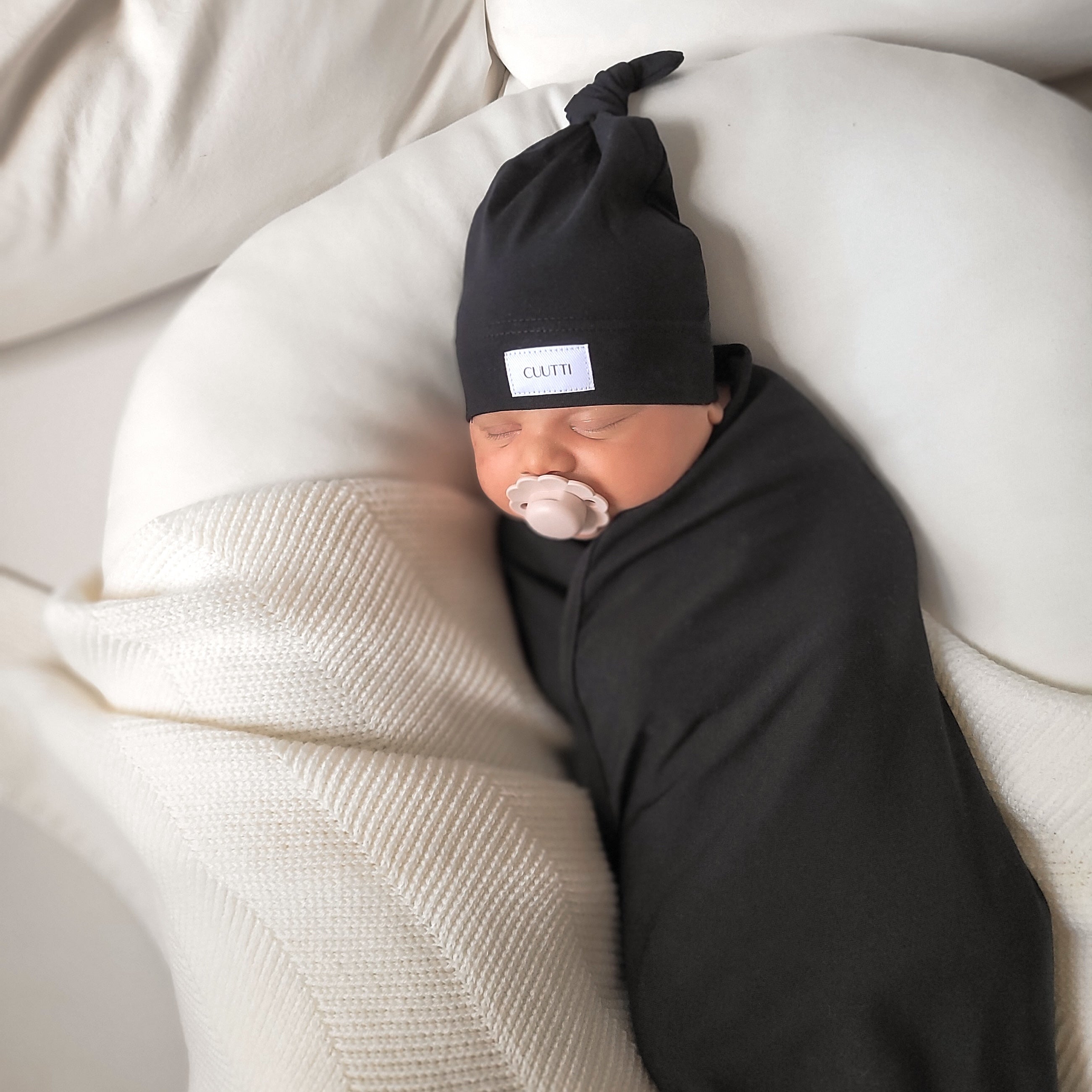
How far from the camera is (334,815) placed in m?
0.64

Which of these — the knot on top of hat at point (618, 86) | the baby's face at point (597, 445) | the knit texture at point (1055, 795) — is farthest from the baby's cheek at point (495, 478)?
the knit texture at point (1055, 795)

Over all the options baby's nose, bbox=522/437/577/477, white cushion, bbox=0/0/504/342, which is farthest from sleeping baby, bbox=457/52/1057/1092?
white cushion, bbox=0/0/504/342

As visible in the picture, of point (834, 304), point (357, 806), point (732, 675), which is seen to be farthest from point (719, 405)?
point (357, 806)

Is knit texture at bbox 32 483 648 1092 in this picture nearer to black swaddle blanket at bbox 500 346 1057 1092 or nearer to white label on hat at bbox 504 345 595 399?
black swaddle blanket at bbox 500 346 1057 1092

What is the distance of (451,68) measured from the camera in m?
0.82

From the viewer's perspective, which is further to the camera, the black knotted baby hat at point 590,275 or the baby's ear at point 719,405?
the baby's ear at point 719,405

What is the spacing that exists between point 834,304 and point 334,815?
594mm

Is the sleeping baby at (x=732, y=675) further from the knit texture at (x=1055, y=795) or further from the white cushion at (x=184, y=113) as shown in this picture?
the white cushion at (x=184, y=113)

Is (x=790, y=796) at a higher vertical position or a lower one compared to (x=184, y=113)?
lower

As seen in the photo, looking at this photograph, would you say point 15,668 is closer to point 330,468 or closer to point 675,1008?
point 330,468

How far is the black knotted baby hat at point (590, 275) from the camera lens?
0.63 metres

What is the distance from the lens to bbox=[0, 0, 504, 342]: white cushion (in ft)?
2.38

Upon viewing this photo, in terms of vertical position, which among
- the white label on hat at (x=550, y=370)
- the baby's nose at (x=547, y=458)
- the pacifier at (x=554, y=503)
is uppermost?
the white label on hat at (x=550, y=370)

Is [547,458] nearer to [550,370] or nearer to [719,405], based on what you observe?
[550,370]
